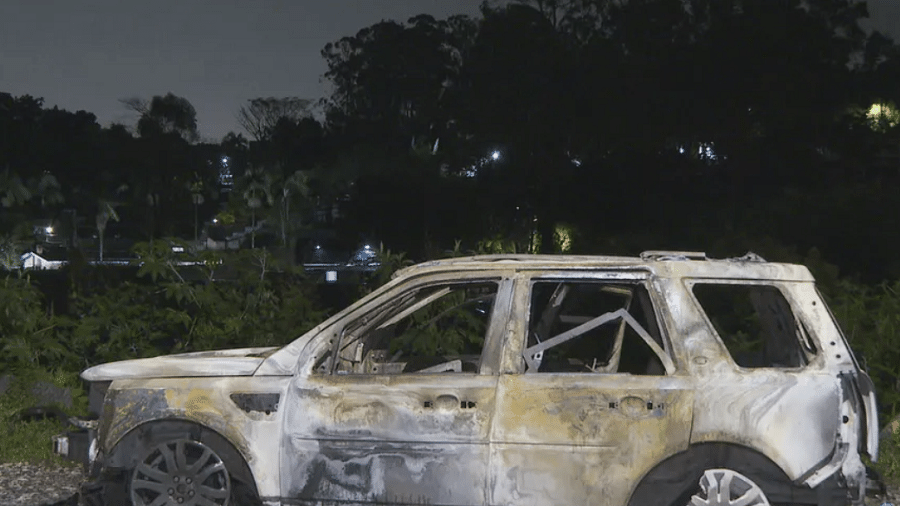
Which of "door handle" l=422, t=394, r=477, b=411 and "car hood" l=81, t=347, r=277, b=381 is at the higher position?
"car hood" l=81, t=347, r=277, b=381

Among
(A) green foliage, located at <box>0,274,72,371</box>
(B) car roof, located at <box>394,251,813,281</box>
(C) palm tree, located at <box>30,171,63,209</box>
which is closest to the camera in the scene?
(B) car roof, located at <box>394,251,813,281</box>

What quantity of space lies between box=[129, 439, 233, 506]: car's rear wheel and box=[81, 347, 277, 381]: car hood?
1.18 ft

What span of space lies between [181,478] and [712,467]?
2624 millimetres

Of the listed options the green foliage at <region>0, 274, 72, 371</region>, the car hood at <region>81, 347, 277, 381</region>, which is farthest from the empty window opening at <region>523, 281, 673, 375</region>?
the green foliage at <region>0, 274, 72, 371</region>

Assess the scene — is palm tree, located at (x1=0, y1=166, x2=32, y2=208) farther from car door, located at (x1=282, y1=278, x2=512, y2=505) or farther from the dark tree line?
car door, located at (x1=282, y1=278, x2=512, y2=505)

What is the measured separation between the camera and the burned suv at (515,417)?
5414mm

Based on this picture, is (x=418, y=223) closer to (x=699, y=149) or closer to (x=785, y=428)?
(x=699, y=149)

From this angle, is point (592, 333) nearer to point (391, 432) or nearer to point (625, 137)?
point (391, 432)

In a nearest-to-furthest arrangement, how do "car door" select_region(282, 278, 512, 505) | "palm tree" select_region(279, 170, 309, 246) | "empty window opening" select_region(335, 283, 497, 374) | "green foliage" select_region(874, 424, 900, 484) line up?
"car door" select_region(282, 278, 512, 505) < "empty window opening" select_region(335, 283, 497, 374) < "green foliage" select_region(874, 424, 900, 484) < "palm tree" select_region(279, 170, 309, 246)

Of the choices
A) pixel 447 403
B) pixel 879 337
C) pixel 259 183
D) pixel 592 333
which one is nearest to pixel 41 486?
pixel 447 403

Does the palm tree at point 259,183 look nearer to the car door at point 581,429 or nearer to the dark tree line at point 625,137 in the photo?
the dark tree line at point 625,137

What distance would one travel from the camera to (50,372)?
10.7 metres

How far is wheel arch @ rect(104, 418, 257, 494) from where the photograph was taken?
229 inches

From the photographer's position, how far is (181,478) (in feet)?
19.2
